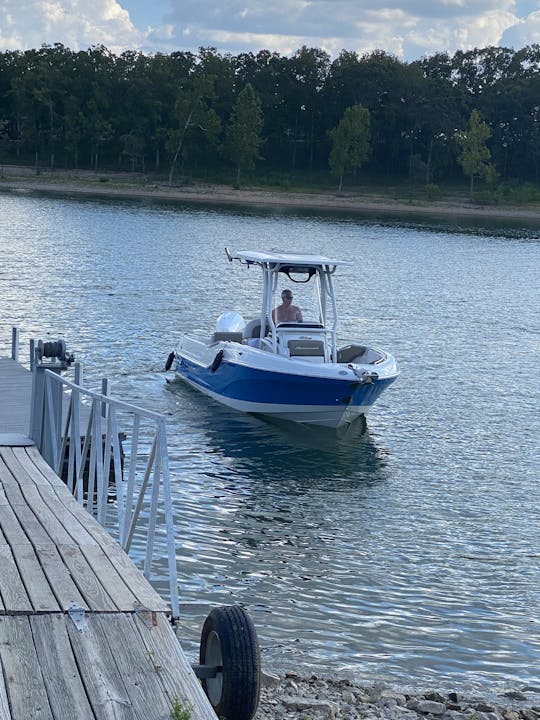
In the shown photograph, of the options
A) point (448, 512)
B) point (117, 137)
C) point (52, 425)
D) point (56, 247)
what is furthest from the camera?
point (117, 137)

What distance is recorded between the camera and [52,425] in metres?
10.5

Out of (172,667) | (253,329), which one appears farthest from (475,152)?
(172,667)

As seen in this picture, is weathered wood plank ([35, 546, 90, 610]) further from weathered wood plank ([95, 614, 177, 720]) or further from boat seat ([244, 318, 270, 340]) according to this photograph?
boat seat ([244, 318, 270, 340])

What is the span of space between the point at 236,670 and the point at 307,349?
1281cm

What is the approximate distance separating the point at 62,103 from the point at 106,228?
58.9 m

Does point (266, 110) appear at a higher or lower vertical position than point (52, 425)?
higher

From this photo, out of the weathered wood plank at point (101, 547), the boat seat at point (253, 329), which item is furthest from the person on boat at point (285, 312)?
the weathered wood plank at point (101, 547)

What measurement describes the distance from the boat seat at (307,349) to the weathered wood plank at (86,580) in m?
12.1

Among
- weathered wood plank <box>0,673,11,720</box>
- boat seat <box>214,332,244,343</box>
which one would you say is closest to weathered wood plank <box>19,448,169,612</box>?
weathered wood plank <box>0,673,11,720</box>

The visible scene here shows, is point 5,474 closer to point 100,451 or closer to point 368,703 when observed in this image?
point 100,451

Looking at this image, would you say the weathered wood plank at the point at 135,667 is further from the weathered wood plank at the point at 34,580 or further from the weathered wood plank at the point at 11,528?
the weathered wood plank at the point at 11,528

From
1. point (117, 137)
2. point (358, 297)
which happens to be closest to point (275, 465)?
point (358, 297)

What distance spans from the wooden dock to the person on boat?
11.8m

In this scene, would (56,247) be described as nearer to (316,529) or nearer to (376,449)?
(376,449)
